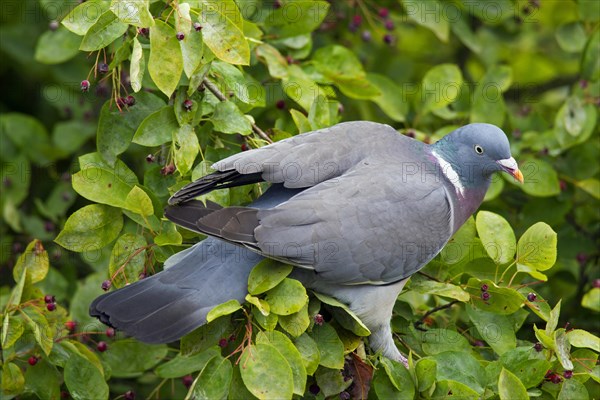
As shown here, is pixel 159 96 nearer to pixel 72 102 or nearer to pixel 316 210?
pixel 316 210

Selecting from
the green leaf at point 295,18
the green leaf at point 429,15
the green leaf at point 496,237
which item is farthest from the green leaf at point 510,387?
the green leaf at point 429,15

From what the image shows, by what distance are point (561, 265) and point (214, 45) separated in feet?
7.89

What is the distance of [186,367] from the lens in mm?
3521

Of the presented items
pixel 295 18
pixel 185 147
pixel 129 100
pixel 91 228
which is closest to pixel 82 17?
→ pixel 129 100

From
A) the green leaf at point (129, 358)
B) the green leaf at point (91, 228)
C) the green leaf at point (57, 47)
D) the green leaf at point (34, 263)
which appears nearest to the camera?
the green leaf at point (91, 228)

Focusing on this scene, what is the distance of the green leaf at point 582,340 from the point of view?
10.2ft

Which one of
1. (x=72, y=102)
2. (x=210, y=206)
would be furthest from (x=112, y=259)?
(x=72, y=102)

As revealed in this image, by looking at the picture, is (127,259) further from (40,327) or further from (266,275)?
(266,275)

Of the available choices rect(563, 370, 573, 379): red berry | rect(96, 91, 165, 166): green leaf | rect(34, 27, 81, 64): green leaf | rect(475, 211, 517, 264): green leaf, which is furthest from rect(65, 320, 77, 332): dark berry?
rect(563, 370, 573, 379): red berry

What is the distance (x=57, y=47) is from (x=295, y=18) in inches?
50.3

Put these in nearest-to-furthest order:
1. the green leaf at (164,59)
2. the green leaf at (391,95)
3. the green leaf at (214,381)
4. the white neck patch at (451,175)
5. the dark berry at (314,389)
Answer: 1. the green leaf at (214,381)
2. the green leaf at (164,59)
3. the dark berry at (314,389)
4. the white neck patch at (451,175)
5. the green leaf at (391,95)

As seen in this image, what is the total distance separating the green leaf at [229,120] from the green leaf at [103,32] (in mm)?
485

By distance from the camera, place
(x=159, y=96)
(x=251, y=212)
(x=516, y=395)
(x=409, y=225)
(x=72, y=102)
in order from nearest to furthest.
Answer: (x=516, y=395) → (x=251, y=212) → (x=409, y=225) → (x=159, y=96) → (x=72, y=102)

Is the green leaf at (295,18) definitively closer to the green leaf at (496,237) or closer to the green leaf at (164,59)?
the green leaf at (164,59)
